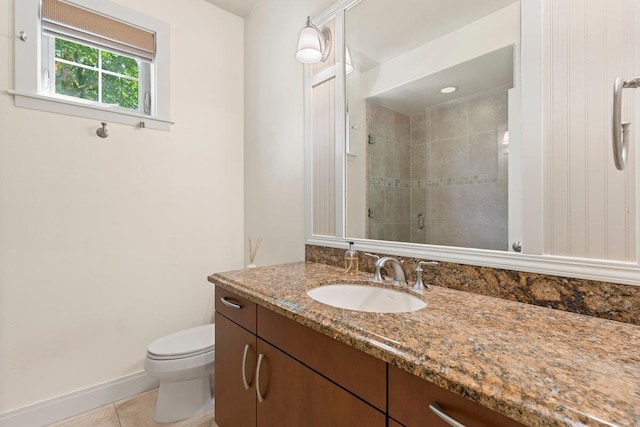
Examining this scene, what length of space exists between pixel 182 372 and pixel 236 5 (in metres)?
2.43

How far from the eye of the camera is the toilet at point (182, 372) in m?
1.54

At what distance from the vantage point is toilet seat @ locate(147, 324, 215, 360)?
155 centimetres

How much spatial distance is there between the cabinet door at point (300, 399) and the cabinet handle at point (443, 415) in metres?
0.15

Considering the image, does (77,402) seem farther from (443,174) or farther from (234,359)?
(443,174)

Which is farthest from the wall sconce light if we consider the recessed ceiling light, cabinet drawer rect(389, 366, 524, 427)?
cabinet drawer rect(389, 366, 524, 427)

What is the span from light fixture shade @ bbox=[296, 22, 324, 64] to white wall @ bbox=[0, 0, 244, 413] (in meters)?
0.94

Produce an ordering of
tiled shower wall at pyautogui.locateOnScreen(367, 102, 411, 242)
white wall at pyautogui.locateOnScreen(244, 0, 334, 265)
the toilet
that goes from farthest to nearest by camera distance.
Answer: white wall at pyautogui.locateOnScreen(244, 0, 334, 265), the toilet, tiled shower wall at pyautogui.locateOnScreen(367, 102, 411, 242)

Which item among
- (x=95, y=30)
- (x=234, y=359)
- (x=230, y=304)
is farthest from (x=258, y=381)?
(x=95, y=30)

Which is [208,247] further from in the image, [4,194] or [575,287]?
[575,287]

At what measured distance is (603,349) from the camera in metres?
0.64

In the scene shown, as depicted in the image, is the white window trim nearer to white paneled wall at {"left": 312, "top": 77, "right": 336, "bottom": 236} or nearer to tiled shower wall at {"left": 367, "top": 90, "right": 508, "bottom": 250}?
white paneled wall at {"left": 312, "top": 77, "right": 336, "bottom": 236}

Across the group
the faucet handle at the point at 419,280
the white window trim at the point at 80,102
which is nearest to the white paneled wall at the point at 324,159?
the faucet handle at the point at 419,280

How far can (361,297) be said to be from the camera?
4.11 feet

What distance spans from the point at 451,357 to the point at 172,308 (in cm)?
193
